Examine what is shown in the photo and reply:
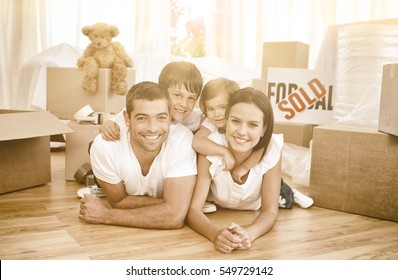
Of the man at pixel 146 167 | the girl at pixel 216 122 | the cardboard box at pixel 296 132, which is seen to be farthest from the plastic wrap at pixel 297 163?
the man at pixel 146 167

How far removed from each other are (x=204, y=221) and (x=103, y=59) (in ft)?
3.36

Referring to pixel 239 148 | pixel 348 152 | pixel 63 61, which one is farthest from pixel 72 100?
pixel 348 152

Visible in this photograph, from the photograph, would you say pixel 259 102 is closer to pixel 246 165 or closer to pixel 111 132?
pixel 246 165

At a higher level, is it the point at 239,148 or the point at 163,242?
the point at 239,148

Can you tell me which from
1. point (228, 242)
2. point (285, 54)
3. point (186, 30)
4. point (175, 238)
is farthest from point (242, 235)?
point (186, 30)

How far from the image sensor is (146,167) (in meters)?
1.17

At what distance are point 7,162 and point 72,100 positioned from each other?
1.60 feet

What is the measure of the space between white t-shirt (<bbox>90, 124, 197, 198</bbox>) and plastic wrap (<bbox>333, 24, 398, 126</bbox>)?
86 cm

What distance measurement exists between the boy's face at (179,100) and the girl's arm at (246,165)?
0.75 feet

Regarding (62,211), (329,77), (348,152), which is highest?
(329,77)

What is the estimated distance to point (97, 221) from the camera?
1.12 m

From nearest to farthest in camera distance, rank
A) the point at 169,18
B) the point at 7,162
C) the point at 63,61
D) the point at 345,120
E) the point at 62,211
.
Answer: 1. the point at 62,211
2. the point at 7,162
3. the point at 345,120
4. the point at 63,61
5. the point at 169,18

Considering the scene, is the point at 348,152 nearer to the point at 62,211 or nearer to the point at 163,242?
the point at 163,242

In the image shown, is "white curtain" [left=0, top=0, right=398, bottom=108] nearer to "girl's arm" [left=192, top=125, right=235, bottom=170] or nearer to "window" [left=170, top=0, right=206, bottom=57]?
Result: "window" [left=170, top=0, right=206, bottom=57]
